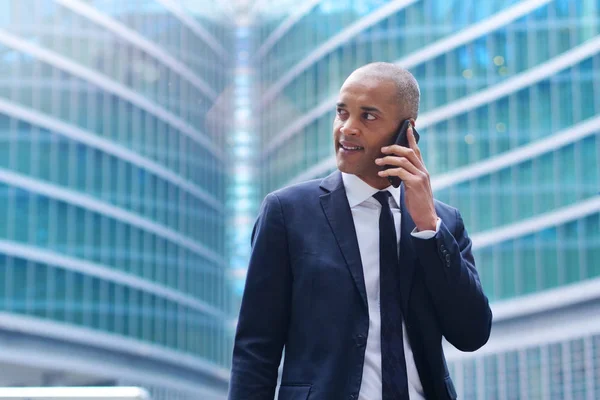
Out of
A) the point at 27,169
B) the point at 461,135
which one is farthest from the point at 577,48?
the point at 27,169

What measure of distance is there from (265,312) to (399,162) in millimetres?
646

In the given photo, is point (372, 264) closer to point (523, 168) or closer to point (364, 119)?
point (364, 119)

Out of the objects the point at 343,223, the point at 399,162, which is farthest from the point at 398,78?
the point at 343,223

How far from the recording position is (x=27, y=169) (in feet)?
156

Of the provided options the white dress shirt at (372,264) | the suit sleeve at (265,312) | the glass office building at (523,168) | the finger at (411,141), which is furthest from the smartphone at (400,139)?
the glass office building at (523,168)

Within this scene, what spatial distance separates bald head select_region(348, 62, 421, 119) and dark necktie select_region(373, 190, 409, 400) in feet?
1.14

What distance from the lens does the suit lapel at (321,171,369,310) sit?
3.78 m

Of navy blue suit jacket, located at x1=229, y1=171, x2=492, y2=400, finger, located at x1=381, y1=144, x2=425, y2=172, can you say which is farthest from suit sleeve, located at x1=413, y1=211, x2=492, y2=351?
finger, located at x1=381, y1=144, x2=425, y2=172

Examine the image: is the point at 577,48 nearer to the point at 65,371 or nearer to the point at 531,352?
the point at 531,352

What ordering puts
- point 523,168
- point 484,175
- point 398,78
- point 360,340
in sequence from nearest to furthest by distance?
point 360,340 → point 398,78 → point 523,168 → point 484,175

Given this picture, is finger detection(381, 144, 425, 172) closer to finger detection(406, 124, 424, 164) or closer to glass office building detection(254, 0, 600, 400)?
finger detection(406, 124, 424, 164)

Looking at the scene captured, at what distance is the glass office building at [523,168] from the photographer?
40.7 m

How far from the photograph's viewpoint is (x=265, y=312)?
12.6 ft

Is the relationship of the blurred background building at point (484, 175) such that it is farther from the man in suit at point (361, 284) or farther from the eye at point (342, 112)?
the eye at point (342, 112)
